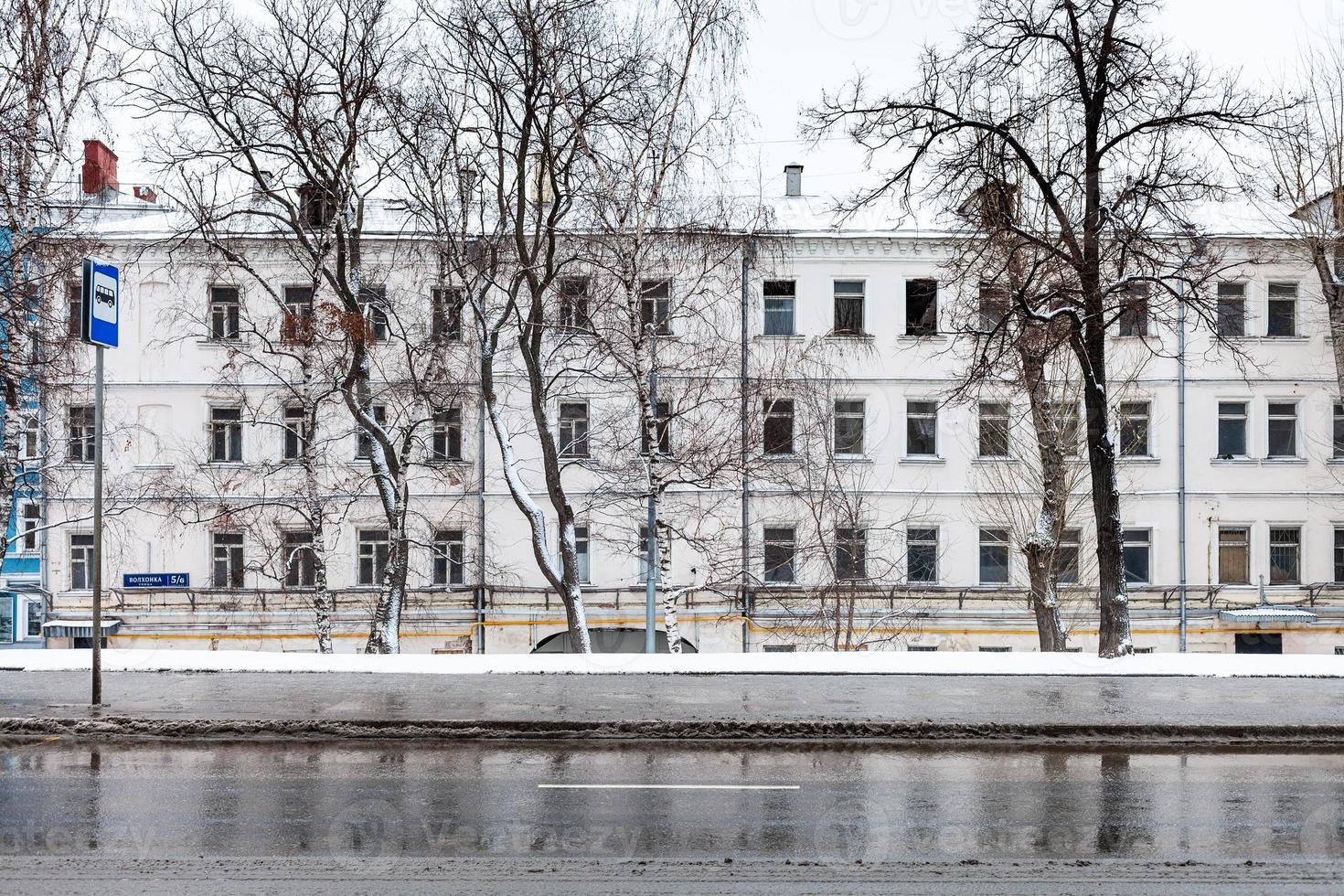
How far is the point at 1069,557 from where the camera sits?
30500mm

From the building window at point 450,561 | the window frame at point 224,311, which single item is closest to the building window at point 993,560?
the building window at point 450,561

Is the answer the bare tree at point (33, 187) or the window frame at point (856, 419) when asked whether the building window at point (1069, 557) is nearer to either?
the window frame at point (856, 419)

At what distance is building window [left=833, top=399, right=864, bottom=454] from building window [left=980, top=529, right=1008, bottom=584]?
4483 millimetres

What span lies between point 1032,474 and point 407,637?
18.1 meters

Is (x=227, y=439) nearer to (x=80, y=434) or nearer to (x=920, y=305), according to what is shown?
(x=80, y=434)

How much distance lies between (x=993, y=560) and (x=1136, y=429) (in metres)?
5.73

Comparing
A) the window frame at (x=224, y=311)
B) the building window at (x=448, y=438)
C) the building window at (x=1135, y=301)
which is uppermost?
the window frame at (x=224, y=311)

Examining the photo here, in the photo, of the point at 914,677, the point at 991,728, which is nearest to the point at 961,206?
the point at 914,677

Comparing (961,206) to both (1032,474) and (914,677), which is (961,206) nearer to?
(914,677)

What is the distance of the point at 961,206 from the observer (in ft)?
54.6

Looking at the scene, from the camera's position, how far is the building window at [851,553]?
2975cm

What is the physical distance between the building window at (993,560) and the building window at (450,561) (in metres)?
15.2

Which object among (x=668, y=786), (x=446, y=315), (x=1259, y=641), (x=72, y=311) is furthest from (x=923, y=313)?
(x=668, y=786)

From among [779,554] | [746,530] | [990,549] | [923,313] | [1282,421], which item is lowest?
[779,554]
